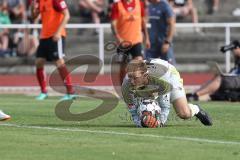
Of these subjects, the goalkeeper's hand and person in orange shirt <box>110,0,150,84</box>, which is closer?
the goalkeeper's hand

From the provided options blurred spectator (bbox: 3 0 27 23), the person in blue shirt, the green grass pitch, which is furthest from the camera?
blurred spectator (bbox: 3 0 27 23)

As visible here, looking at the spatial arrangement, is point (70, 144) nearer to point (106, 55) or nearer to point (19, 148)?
point (19, 148)

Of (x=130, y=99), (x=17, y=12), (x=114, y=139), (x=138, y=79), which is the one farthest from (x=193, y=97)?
(x=17, y=12)

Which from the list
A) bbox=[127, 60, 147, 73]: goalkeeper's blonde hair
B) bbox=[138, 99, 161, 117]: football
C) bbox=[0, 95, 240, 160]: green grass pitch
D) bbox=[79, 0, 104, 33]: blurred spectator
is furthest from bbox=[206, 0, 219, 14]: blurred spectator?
bbox=[127, 60, 147, 73]: goalkeeper's blonde hair

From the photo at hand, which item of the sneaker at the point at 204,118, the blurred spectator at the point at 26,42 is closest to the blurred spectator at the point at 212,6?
the blurred spectator at the point at 26,42

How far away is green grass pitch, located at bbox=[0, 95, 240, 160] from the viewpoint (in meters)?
9.84

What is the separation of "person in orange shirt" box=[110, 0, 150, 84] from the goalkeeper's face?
7.51 metres

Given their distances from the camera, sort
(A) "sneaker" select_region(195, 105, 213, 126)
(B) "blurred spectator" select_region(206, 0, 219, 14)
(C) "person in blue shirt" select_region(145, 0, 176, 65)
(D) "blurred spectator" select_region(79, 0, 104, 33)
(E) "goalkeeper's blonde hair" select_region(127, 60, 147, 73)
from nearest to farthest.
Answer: (E) "goalkeeper's blonde hair" select_region(127, 60, 147, 73) < (A) "sneaker" select_region(195, 105, 213, 126) < (C) "person in blue shirt" select_region(145, 0, 176, 65) < (D) "blurred spectator" select_region(79, 0, 104, 33) < (B) "blurred spectator" select_region(206, 0, 219, 14)

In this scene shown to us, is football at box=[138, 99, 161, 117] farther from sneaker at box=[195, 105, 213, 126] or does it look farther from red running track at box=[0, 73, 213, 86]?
red running track at box=[0, 73, 213, 86]

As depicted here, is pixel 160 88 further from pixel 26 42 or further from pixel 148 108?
pixel 26 42

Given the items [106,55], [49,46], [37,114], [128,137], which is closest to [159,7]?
[49,46]

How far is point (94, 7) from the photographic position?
28031 millimetres

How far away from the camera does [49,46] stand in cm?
1922

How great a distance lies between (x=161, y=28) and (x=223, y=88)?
2240 millimetres
